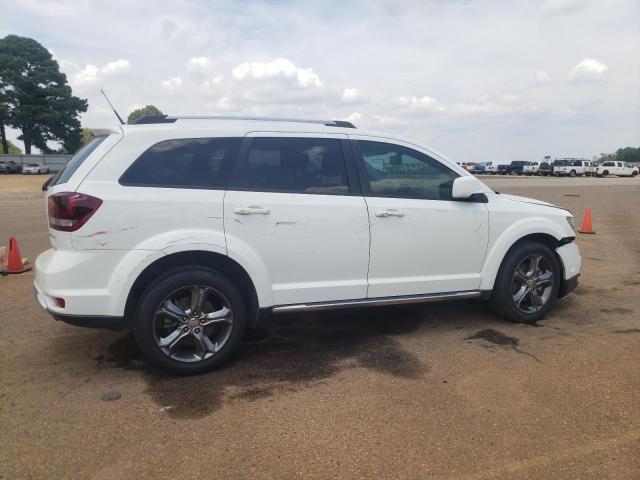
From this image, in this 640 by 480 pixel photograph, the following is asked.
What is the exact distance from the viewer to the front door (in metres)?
4.38

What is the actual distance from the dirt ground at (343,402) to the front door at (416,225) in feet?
1.93

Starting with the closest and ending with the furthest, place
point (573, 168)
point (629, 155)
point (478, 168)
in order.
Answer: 1. point (573, 168)
2. point (478, 168)
3. point (629, 155)

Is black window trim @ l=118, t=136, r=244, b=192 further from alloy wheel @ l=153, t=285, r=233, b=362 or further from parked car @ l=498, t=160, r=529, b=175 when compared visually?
parked car @ l=498, t=160, r=529, b=175

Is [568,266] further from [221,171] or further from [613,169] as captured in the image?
[613,169]

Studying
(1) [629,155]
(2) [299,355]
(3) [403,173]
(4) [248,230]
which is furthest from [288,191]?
(1) [629,155]

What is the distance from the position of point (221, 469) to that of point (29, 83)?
69726 mm

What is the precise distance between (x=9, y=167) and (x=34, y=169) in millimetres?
3098

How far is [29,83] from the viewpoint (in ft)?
198

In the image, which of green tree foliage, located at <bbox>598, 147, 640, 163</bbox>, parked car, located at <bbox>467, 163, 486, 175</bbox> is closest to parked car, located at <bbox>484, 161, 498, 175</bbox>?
parked car, located at <bbox>467, 163, 486, 175</bbox>

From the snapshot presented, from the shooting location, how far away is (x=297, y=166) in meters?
4.20

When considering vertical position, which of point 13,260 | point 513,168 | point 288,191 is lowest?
point 13,260

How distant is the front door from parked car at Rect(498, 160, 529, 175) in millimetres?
59535

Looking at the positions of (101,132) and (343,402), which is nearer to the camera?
(343,402)

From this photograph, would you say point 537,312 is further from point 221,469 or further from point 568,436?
point 221,469
